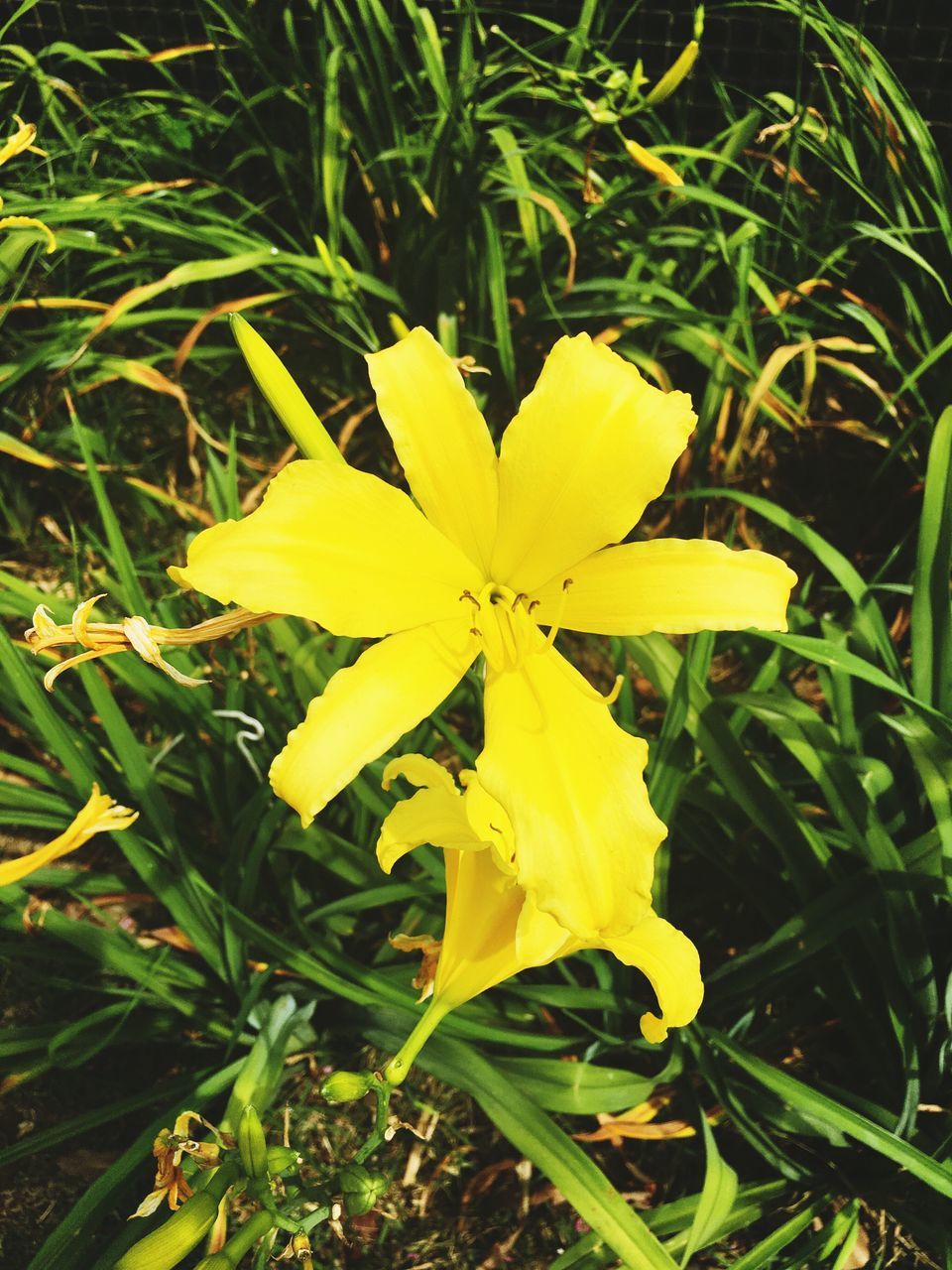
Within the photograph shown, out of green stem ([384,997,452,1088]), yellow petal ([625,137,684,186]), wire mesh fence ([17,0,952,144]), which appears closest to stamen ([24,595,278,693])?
green stem ([384,997,452,1088])

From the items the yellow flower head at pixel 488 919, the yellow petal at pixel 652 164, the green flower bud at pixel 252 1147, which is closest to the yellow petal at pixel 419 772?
the yellow flower head at pixel 488 919

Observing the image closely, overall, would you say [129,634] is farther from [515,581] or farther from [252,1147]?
[252,1147]

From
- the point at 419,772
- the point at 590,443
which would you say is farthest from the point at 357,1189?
the point at 590,443

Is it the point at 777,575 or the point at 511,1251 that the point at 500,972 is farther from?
the point at 511,1251

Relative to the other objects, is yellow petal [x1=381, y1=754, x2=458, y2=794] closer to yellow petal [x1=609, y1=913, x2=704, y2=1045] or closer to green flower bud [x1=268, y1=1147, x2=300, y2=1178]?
yellow petal [x1=609, y1=913, x2=704, y2=1045]

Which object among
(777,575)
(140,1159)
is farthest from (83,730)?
(777,575)

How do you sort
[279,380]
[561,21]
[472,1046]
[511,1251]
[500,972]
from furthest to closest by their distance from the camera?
[561,21] → [511,1251] → [472,1046] → [500,972] → [279,380]
